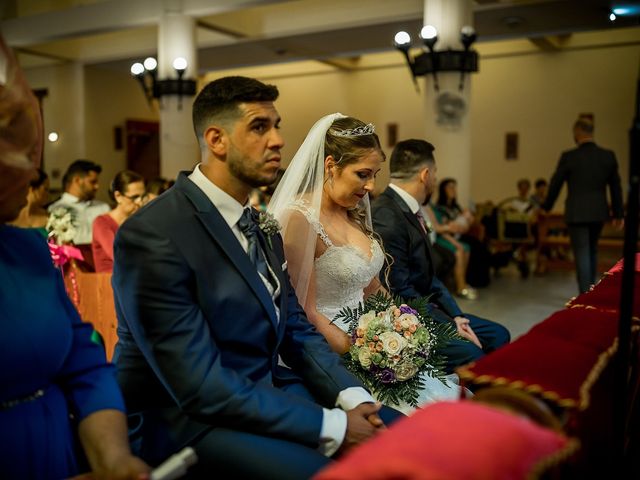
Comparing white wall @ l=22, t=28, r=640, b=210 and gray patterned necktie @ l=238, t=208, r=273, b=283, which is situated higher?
white wall @ l=22, t=28, r=640, b=210

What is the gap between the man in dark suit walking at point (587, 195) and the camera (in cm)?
783

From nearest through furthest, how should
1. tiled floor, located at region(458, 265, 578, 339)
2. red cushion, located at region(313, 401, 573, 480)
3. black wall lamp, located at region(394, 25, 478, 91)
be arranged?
red cushion, located at region(313, 401, 573, 480) → tiled floor, located at region(458, 265, 578, 339) → black wall lamp, located at region(394, 25, 478, 91)

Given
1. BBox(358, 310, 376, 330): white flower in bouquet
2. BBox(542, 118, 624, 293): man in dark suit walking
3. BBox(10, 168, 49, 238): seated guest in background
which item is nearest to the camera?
BBox(358, 310, 376, 330): white flower in bouquet

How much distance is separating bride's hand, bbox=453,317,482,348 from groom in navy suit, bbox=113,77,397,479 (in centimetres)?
165

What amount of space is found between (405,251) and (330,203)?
783mm

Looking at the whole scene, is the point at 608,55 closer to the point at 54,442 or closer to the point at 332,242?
the point at 332,242

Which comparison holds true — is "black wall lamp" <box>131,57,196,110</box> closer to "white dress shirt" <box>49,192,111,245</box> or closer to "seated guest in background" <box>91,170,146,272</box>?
"white dress shirt" <box>49,192,111,245</box>

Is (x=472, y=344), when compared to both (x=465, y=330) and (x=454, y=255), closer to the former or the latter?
(x=465, y=330)

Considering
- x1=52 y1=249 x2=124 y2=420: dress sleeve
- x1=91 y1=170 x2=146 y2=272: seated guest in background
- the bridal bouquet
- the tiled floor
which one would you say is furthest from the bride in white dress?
the tiled floor

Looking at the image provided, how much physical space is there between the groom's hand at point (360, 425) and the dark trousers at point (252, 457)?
9cm

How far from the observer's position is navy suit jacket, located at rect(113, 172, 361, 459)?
1980 mm

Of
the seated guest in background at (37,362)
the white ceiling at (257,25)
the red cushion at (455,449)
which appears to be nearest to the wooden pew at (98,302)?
the seated guest in background at (37,362)

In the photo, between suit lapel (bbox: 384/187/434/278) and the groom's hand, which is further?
suit lapel (bbox: 384/187/434/278)

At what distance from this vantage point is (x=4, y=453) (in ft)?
5.31
